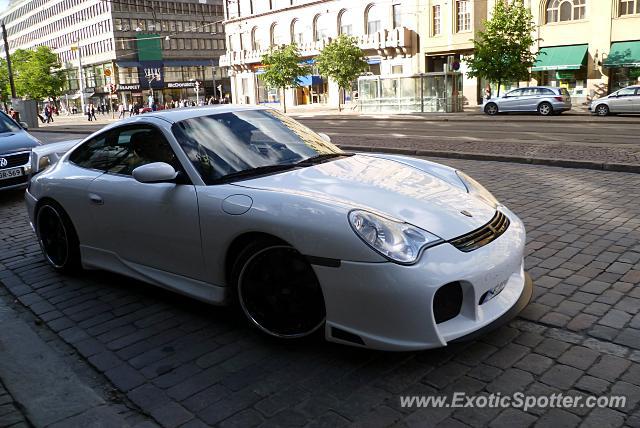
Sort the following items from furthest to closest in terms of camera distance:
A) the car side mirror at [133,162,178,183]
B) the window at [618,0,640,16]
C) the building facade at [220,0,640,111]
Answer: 1. the building facade at [220,0,640,111]
2. the window at [618,0,640,16]
3. the car side mirror at [133,162,178,183]

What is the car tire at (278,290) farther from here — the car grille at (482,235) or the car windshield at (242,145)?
the car grille at (482,235)

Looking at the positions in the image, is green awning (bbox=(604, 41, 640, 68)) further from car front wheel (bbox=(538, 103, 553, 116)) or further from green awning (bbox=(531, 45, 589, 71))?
car front wheel (bbox=(538, 103, 553, 116))

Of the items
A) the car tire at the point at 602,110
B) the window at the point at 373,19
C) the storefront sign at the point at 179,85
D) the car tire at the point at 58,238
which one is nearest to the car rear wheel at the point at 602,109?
the car tire at the point at 602,110

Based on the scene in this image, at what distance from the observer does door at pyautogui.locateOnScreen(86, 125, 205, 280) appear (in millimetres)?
3705

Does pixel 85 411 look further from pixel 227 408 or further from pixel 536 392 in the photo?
pixel 536 392

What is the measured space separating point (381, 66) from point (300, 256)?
49407mm

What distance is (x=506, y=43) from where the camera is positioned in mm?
34656

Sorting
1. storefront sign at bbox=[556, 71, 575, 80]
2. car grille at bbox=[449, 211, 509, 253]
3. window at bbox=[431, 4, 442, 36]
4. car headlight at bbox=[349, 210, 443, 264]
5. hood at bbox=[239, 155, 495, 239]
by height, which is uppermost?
window at bbox=[431, 4, 442, 36]

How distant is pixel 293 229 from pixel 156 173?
1112 millimetres

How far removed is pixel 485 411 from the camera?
266cm

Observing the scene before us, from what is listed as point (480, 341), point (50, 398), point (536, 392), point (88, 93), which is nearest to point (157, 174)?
point (50, 398)

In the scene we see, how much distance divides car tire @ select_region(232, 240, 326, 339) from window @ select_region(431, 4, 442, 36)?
44254 millimetres

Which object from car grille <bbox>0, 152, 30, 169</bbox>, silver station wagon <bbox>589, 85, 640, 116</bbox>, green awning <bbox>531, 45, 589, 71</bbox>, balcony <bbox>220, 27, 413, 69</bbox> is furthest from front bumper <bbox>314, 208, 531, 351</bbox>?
balcony <bbox>220, 27, 413, 69</bbox>

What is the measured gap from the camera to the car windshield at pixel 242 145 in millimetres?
3764
